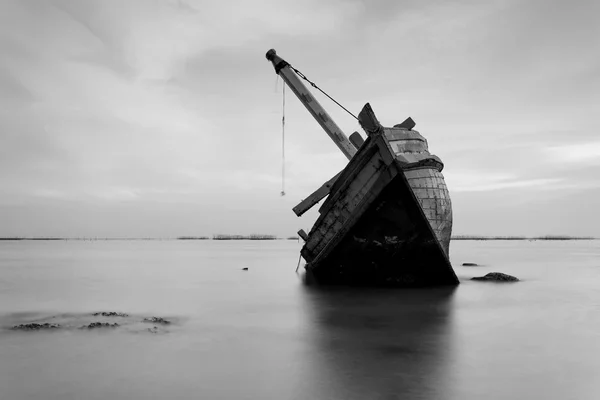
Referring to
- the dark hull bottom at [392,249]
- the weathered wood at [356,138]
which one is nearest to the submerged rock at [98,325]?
the dark hull bottom at [392,249]

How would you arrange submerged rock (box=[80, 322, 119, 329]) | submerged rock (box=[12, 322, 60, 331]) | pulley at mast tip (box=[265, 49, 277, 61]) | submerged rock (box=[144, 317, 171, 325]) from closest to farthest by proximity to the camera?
submerged rock (box=[12, 322, 60, 331]), submerged rock (box=[80, 322, 119, 329]), submerged rock (box=[144, 317, 171, 325]), pulley at mast tip (box=[265, 49, 277, 61])

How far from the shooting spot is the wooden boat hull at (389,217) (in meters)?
11.9

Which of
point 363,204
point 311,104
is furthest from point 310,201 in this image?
point 311,104

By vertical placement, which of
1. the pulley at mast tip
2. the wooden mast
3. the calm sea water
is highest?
the pulley at mast tip

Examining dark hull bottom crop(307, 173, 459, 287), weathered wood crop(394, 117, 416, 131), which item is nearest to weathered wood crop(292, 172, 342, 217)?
→ dark hull bottom crop(307, 173, 459, 287)

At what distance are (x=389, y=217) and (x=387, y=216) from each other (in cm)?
6

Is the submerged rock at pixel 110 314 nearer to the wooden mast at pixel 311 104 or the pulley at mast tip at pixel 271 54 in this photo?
the wooden mast at pixel 311 104

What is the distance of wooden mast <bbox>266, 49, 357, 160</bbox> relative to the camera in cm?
1808

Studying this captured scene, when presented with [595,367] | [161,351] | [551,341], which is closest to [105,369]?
[161,351]

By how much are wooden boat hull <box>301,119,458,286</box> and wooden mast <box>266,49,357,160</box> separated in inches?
193

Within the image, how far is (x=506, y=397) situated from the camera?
5.11m

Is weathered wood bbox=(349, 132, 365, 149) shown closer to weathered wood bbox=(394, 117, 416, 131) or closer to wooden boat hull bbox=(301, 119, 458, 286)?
weathered wood bbox=(394, 117, 416, 131)

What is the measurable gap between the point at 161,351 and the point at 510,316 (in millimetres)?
7559

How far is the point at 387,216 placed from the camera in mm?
12242
